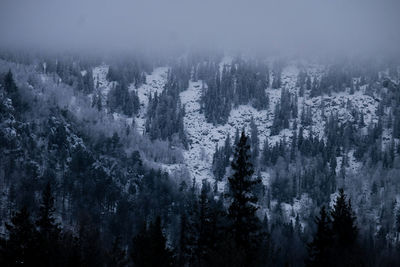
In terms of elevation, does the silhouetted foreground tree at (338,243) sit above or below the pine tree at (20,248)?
above

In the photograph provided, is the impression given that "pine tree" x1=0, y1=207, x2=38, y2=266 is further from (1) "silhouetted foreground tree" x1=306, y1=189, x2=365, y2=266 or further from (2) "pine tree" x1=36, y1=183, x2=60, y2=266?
(1) "silhouetted foreground tree" x1=306, y1=189, x2=365, y2=266

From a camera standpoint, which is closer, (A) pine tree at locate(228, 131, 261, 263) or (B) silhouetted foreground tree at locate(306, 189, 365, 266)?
(A) pine tree at locate(228, 131, 261, 263)

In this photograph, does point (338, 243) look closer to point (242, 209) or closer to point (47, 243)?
point (242, 209)

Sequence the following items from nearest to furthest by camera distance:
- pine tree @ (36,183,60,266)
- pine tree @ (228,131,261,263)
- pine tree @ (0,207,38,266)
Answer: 1. pine tree @ (228,131,261,263)
2. pine tree @ (0,207,38,266)
3. pine tree @ (36,183,60,266)

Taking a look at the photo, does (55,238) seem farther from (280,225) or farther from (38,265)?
(280,225)

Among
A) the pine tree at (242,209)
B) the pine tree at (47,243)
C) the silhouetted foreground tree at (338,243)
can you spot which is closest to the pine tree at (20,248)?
the pine tree at (47,243)

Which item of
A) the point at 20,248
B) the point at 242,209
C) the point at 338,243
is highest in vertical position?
the point at 242,209

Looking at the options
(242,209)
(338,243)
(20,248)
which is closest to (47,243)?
(20,248)

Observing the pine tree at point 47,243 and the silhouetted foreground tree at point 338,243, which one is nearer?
the silhouetted foreground tree at point 338,243

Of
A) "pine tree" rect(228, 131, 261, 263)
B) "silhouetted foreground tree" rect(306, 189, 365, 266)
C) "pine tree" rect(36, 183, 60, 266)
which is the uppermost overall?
"pine tree" rect(228, 131, 261, 263)

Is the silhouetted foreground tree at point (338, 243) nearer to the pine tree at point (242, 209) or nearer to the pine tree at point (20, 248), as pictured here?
the pine tree at point (242, 209)

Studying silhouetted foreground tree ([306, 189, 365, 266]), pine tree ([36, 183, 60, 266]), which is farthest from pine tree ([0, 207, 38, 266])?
silhouetted foreground tree ([306, 189, 365, 266])

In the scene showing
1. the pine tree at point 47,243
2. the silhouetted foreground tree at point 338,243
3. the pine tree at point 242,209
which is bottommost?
the pine tree at point 47,243

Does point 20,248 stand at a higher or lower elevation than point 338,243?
lower
